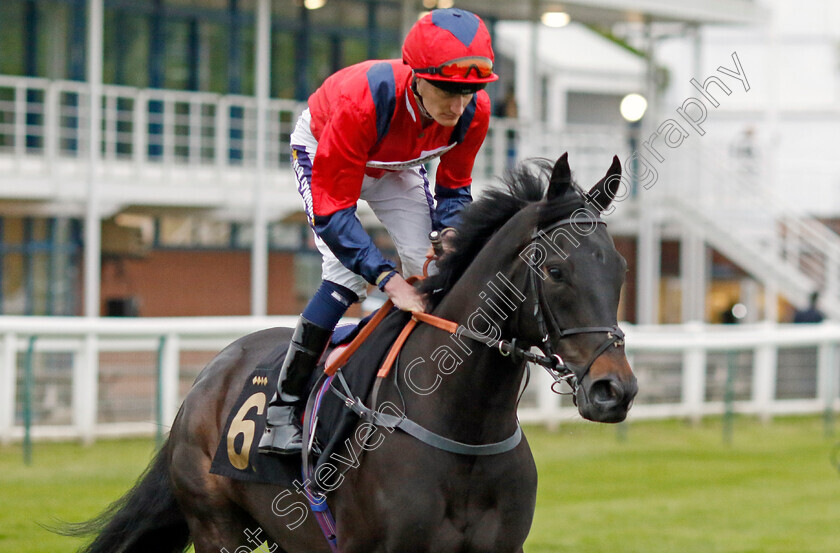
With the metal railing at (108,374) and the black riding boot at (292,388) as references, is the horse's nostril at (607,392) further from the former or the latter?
the metal railing at (108,374)

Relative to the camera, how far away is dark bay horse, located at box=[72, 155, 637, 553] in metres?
2.90

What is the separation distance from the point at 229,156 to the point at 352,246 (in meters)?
11.6

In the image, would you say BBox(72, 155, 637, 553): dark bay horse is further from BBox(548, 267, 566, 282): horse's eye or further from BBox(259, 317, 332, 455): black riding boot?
BBox(259, 317, 332, 455): black riding boot

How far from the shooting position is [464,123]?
11.6ft

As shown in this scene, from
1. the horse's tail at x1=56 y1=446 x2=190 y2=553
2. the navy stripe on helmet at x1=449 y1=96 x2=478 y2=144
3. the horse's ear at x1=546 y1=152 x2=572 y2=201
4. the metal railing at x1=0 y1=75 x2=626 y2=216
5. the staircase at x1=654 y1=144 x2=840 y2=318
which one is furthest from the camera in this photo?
the staircase at x1=654 y1=144 x2=840 y2=318

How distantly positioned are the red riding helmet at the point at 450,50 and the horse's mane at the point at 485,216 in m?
0.31

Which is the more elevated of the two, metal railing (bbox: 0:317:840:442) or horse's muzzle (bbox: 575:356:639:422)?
horse's muzzle (bbox: 575:356:639:422)

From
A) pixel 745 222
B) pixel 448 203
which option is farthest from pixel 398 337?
pixel 745 222

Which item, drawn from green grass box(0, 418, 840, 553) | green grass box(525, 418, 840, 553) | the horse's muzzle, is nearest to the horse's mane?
the horse's muzzle

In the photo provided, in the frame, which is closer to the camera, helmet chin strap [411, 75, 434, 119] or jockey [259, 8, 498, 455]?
jockey [259, 8, 498, 455]

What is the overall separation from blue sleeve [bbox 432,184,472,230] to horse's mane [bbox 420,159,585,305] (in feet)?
1.13

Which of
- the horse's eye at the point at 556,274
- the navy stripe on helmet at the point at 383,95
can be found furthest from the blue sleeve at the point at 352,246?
the horse's eye at the point at 556,274

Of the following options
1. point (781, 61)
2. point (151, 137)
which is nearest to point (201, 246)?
point (151, 137)

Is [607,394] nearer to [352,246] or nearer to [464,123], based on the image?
[352,246]
